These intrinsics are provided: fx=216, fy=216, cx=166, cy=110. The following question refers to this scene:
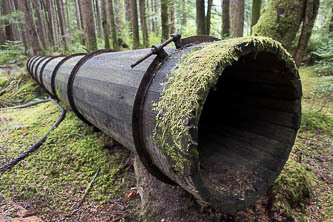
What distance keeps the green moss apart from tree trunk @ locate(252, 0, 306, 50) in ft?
8.26

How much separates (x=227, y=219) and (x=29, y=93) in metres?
8.78

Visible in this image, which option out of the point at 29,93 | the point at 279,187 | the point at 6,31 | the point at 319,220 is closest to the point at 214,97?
the point at 279,187

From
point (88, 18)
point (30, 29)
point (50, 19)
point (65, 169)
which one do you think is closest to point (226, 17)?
point (88, 18)

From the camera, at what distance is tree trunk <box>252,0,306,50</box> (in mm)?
3328

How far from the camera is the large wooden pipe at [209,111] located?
113 cm

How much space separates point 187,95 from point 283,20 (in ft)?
10.3

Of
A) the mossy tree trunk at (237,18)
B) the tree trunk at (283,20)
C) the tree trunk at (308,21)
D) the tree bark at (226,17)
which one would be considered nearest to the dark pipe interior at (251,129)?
the tree trunk at (283,20)

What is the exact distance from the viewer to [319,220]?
6.75ft

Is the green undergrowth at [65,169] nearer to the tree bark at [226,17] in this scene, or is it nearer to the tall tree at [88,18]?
the tall tree at [88,18]

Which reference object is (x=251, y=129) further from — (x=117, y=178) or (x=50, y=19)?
(x=50, y=19)

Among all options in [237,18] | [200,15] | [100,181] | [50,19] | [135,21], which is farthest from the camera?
[50,19]

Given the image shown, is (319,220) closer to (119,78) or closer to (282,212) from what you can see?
(282,212)

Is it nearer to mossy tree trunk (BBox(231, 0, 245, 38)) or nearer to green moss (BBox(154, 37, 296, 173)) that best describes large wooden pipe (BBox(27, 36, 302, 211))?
green moss (BBox(154, 37, 296, 173))

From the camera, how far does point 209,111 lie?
2412 millimetres
